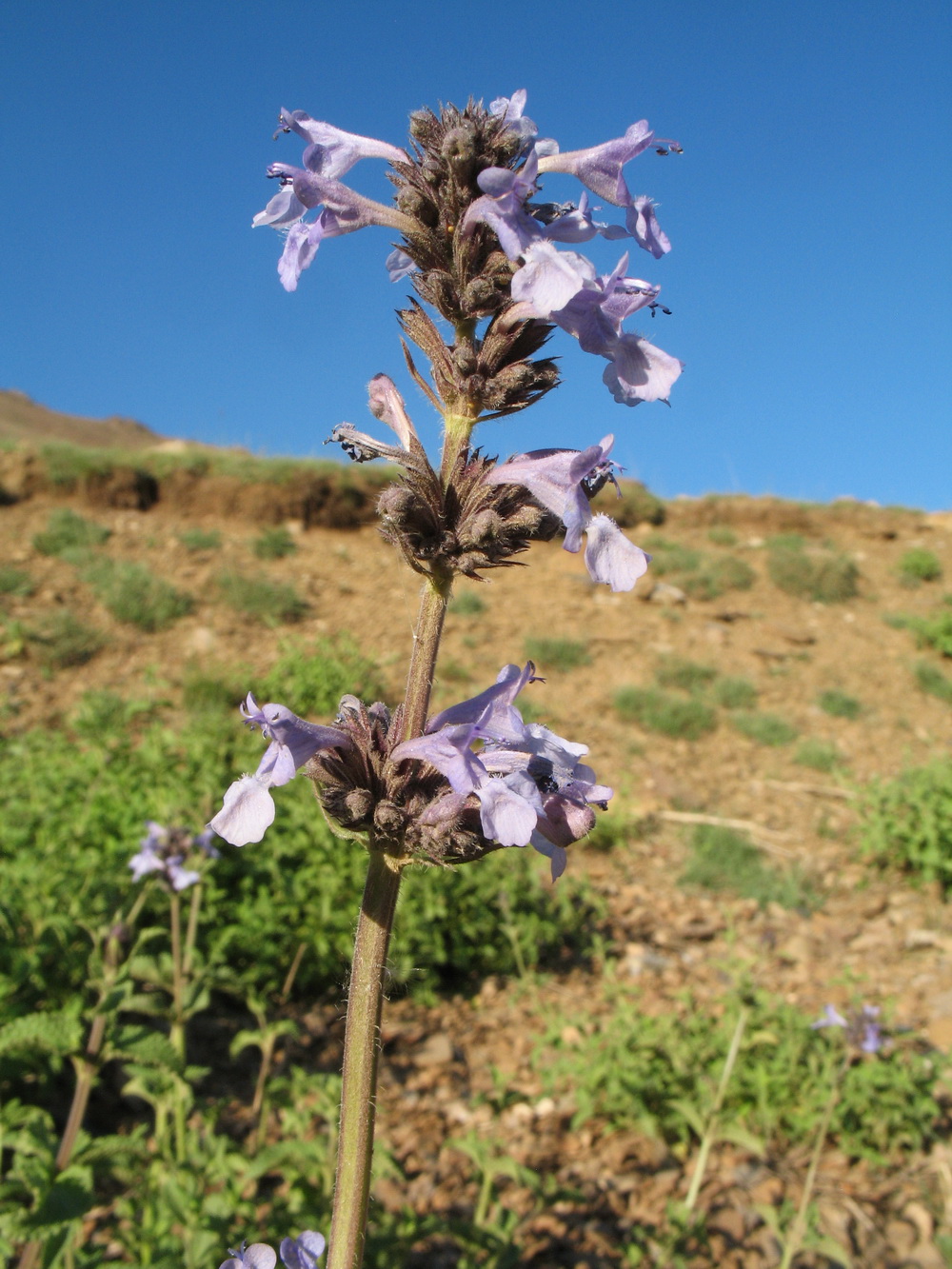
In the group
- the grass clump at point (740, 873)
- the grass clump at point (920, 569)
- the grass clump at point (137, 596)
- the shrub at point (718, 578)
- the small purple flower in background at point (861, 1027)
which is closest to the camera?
the small purple flower in background at point (861, 1027)

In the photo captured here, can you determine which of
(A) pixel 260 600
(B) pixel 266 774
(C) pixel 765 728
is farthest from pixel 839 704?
(B) pixel 266 774

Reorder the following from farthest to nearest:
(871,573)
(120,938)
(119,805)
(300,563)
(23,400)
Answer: (23,400)
(871,573)
(300,563)
(119,805)
(120,938)

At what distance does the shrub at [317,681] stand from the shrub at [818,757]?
4.51m

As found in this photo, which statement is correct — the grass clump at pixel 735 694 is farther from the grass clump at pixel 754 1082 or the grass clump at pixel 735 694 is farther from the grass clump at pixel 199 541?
the grass clump at pixel 199 541

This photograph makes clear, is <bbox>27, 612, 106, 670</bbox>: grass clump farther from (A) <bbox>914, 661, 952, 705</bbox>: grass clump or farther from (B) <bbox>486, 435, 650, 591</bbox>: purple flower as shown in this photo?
(A) <bbox>914, 661, 952, 705</bbox>: grass clump

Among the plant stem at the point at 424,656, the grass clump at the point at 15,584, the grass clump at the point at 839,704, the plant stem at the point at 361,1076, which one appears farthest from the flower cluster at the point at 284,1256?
the grass clump at the point at 15,584

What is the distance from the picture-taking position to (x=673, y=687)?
10555 mm

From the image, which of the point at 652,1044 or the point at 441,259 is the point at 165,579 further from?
the point at 441,259

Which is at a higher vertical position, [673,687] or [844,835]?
[673,687]

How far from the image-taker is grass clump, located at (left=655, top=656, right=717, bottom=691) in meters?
10.6

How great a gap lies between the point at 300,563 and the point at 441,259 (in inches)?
448

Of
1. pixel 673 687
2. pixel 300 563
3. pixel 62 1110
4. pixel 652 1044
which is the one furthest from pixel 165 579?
pixel 652 1044

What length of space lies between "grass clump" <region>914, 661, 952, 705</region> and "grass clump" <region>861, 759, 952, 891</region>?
4618 millimetres

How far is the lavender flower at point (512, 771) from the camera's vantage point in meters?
1.24
